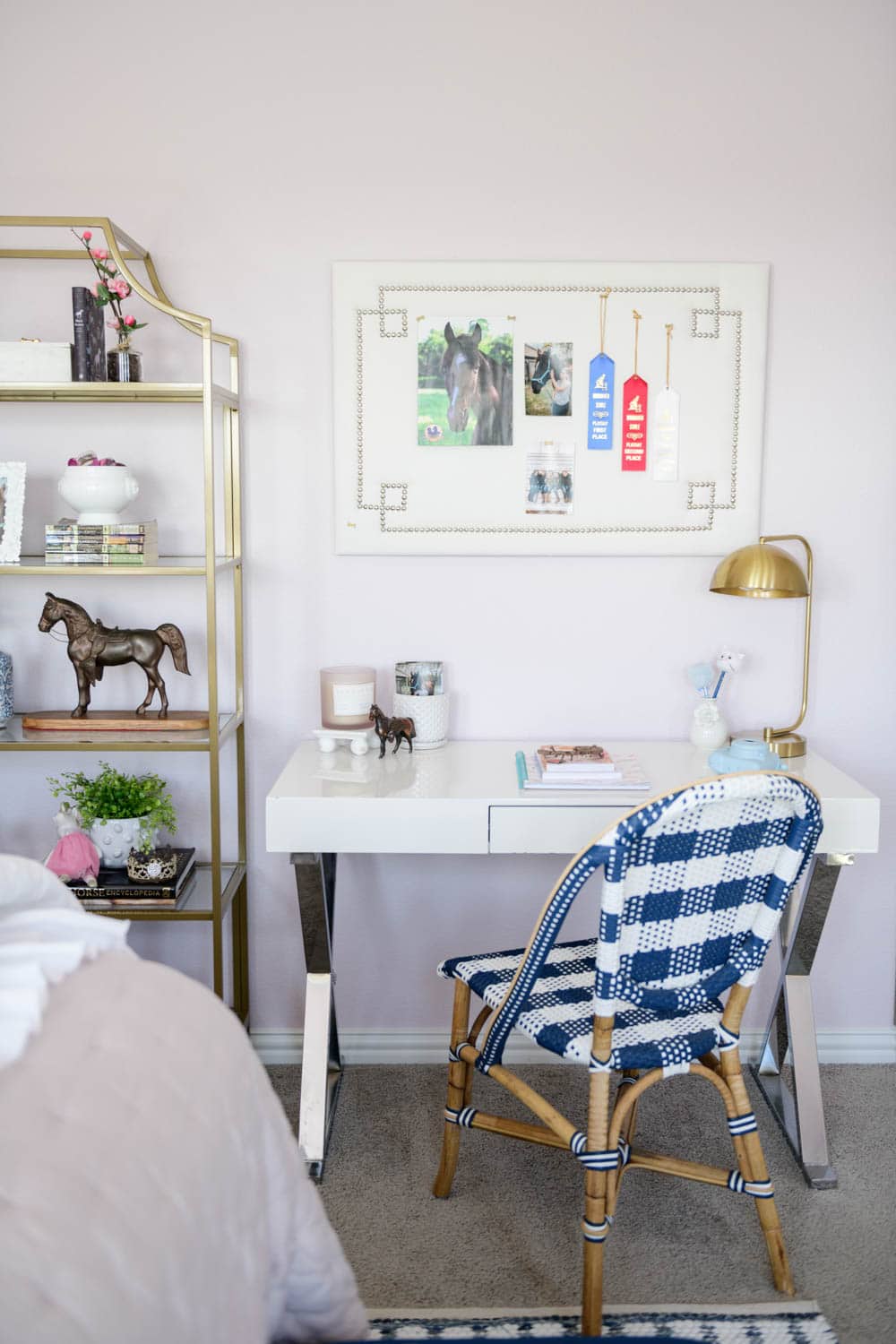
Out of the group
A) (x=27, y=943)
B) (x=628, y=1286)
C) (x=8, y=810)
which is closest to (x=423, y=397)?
(x=8, y=810)

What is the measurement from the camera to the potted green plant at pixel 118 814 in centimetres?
254

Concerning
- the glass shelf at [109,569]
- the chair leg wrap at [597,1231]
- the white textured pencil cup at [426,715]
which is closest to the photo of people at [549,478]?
the white textured pencil cup at [426,715]

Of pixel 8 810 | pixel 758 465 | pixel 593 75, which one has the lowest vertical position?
pixel 8 810

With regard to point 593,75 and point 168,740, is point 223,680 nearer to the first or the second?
point 168,740

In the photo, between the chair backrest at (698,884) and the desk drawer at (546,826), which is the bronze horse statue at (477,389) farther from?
the chair backrest at (698,884)

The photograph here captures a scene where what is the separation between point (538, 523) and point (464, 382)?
0.36 meters

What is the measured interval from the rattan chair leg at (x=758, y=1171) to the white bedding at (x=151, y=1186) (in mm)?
832

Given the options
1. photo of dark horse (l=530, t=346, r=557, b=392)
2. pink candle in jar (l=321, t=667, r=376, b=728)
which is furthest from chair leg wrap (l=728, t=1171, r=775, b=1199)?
photo of dark horse (l=530, t=346, r=557, b=392)

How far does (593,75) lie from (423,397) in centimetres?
78

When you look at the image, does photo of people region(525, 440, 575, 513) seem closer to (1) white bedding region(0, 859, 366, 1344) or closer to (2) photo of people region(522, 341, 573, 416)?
(2) photo of people region(522, 341, 573, 416)

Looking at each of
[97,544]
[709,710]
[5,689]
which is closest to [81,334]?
[97,544]

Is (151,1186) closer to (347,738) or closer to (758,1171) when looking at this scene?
(758,1171)

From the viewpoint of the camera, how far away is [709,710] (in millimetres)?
2592

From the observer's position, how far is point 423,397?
2.59 meters
